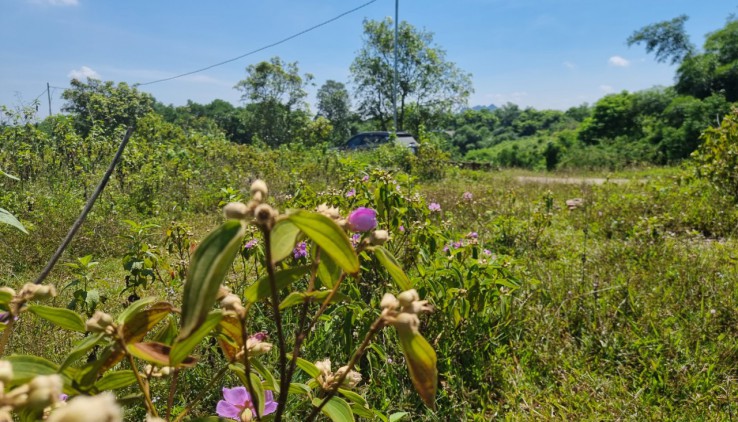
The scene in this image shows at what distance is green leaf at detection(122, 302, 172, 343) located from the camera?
0.49m

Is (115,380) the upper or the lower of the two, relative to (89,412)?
lower

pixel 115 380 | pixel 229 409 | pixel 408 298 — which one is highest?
pixel 408 298

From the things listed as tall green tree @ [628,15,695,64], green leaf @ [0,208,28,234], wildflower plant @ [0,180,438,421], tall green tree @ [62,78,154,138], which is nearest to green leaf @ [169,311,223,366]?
wildflower plant @ [0,180,438,421]

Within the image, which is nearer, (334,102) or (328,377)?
(328,377)

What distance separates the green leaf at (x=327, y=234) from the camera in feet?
1.21

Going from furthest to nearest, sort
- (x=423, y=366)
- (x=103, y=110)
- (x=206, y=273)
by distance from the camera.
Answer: (x=103, y=110) < (x=423, y=366) < (x=206, y=273)

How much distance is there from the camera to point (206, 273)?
320mm

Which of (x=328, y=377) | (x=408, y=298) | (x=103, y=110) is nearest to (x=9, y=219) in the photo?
(x=328, y=377)

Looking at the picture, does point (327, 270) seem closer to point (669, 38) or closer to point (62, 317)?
point (62, 317)

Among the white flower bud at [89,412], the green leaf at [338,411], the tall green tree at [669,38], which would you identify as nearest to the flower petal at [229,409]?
the green leaf at [338,411]

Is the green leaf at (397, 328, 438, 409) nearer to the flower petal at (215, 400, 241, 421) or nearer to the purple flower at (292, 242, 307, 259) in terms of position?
the flower petal at (215, 400, 241, 421)

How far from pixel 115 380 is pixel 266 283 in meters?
0.21

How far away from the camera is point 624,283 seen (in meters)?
2.32

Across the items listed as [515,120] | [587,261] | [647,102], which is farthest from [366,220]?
[515,120]
